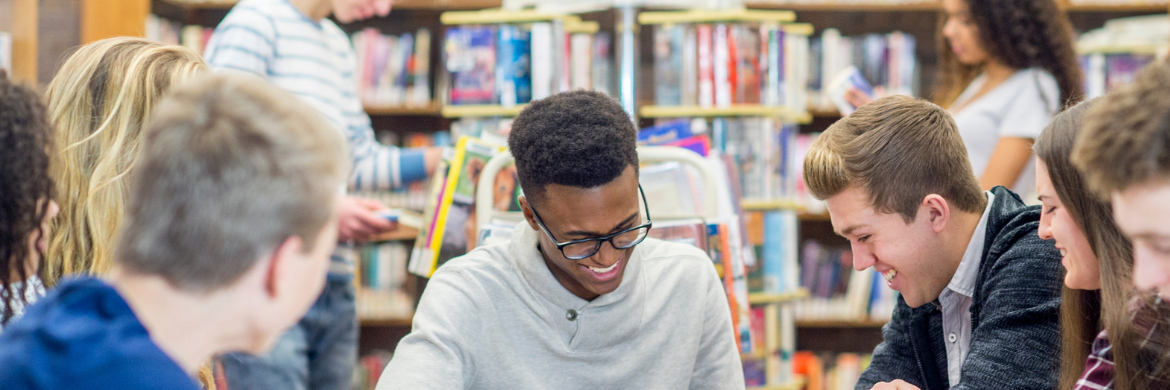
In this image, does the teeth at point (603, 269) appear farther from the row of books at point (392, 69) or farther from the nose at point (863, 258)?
the row of books at point (392, 69)

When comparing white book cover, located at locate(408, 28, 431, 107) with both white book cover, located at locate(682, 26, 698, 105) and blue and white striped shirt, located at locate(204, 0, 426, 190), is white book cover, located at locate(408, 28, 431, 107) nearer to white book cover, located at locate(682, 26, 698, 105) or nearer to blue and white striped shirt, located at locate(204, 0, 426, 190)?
white book cover, located at locate(682, 26, 698, 105)

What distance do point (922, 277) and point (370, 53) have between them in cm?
272

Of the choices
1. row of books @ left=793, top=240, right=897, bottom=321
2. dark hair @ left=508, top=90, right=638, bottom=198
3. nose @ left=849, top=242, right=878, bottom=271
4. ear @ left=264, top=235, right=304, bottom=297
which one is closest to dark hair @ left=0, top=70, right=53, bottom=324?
ear @ left=264, top=235, right=304, bottom=297

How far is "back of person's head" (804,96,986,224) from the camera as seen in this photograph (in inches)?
51.4

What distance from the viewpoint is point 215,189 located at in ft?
2.19

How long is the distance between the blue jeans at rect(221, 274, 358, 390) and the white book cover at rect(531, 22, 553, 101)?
167cm

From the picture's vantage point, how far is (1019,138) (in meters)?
2.11

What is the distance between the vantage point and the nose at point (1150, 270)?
0.75m

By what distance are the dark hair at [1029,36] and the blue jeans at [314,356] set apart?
1753mm

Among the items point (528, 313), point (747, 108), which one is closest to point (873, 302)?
point (747, 108)

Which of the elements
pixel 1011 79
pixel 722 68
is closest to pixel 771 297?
pixel 722 68

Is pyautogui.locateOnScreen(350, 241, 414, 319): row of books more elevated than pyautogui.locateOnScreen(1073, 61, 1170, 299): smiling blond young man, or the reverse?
pyautogui.locateOnScreen(1073, 61, 1170, 299): smiling blond young man

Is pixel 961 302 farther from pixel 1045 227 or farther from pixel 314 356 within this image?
pixel 314 356

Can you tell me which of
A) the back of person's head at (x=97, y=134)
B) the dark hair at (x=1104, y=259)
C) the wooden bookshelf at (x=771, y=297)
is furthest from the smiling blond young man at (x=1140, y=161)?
the wooden bookshelf at (x=771, y=297)
